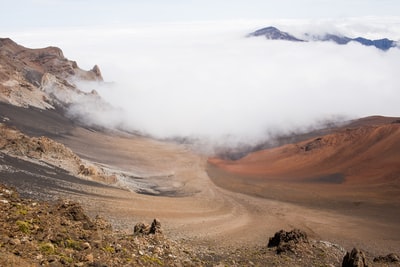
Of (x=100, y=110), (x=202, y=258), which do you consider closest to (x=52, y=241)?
(x=202, y=258)

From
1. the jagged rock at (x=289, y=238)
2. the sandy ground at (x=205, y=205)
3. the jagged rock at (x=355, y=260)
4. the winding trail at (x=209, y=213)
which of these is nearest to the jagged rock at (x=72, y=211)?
the sandy ground at (x=205, y=205)

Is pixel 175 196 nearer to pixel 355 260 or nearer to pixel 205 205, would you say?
pixel 205 205

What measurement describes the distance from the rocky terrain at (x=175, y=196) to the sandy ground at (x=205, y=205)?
20 centimetres

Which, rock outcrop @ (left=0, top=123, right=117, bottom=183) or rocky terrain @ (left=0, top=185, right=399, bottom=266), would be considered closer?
rocky terrain @ (left=0, top=185, right=399, bottom=266)

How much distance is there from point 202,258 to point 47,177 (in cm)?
2803

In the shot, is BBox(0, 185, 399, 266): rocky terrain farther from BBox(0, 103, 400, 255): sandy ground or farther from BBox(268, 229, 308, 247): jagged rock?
BBox(0, 103, 400, 255): sandy ground

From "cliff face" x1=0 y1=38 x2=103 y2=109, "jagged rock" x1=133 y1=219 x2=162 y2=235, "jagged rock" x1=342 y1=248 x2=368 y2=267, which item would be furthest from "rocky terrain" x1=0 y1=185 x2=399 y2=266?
"cliff face" x1=0 y1=38 x2=103 y2=109

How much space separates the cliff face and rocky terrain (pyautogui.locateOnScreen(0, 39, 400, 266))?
1.91ft

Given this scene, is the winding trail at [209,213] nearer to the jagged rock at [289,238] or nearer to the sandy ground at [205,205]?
the sandy ground at [205,205]

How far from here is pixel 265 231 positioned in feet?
162

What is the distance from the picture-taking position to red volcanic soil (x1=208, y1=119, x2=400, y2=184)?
78.6m

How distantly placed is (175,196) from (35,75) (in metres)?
67.9

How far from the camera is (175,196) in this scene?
215 ft

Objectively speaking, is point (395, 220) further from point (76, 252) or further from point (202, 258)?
point (76, 252)
